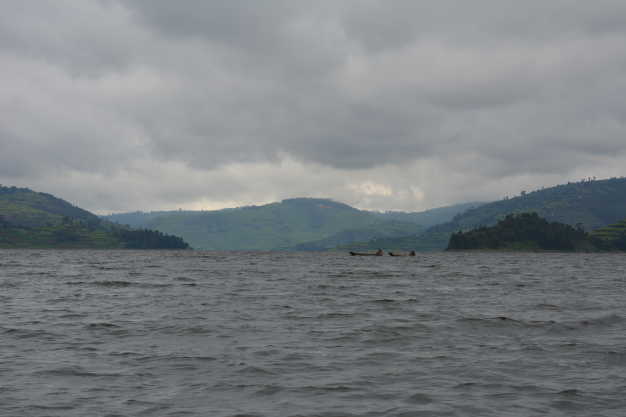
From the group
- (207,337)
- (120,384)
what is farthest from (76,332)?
(120,384)

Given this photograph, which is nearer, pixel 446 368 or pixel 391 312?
pixel 446 368

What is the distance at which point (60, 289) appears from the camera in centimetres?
5488

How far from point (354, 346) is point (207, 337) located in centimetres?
735

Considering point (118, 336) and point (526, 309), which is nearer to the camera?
point (118, 336)

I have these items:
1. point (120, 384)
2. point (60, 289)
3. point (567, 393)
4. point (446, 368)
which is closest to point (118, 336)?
point (120, 384)

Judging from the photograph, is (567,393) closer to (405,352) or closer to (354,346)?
(405,352)

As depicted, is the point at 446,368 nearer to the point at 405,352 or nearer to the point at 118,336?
the point at 405,352

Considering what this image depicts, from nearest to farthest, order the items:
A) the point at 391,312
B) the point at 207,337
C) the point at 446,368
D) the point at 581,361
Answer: the point at 446,368 < the point at 581,361 < the point at 207,337 < the point at 391,312

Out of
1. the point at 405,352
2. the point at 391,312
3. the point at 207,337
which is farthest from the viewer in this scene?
the point at 391,312

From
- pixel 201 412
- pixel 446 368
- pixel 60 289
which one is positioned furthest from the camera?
pixel 60 289

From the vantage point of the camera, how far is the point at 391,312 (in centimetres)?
3631

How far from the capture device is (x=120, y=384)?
1756cm

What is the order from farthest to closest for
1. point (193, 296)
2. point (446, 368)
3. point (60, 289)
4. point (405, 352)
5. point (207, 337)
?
point (60, 289) < point (193, 296) < point (207, 337) < point (405, 352) < point (446, 368)

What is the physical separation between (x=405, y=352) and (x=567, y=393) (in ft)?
24.9
